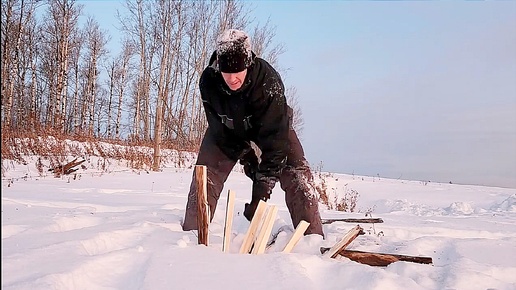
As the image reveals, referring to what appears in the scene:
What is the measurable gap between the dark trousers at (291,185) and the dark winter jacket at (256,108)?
0.59 ft

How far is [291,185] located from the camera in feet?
10.3

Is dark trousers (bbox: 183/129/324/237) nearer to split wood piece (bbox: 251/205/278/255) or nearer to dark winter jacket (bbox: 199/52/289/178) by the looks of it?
dark winter jacket (bbox: 199/52/289/178)

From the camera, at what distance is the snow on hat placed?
260cm

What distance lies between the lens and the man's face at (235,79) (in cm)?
266

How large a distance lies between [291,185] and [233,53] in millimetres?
1100

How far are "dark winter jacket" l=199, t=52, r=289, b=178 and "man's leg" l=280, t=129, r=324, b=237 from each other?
0.16 meters

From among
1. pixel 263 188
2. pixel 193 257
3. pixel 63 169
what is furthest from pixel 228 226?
pixel 63 169

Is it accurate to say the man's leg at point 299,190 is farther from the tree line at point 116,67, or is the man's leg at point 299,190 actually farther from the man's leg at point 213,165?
the tree line at point 116,67

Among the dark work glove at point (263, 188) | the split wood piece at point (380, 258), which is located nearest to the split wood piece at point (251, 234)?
the split wood piece at point (380, 258)

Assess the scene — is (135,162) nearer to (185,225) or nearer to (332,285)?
(185,225)

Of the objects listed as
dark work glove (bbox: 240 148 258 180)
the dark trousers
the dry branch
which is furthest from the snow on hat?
the dry branch

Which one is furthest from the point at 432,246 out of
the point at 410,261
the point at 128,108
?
the point at 128,108

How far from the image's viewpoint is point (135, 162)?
11008mm

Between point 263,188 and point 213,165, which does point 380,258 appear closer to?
point 263,188
